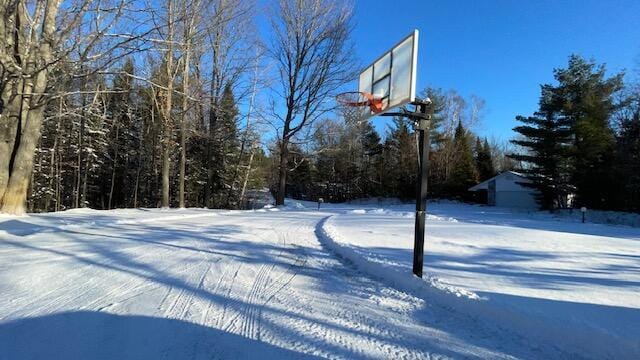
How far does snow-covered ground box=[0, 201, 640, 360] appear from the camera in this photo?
369 cm

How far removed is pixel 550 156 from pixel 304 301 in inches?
1485

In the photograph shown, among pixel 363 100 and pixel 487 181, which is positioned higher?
pixel 487 181

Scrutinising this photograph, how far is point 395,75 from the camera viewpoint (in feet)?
23.6

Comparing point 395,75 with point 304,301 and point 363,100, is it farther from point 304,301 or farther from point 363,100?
point 304,301

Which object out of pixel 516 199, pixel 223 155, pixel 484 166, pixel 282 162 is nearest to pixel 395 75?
pixel 282 162

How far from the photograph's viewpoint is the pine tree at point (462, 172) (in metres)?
51.0

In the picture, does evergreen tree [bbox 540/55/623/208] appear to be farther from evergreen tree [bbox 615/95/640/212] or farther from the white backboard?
the white backboard

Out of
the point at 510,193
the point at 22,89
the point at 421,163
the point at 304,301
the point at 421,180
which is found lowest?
the point at 304,301

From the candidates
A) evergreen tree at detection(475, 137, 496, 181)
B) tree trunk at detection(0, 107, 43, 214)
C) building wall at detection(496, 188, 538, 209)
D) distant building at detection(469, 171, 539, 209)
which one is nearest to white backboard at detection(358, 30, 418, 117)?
tree trunk at detection(0, 107, 43, 214)

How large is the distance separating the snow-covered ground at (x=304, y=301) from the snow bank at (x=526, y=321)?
0.01 metres

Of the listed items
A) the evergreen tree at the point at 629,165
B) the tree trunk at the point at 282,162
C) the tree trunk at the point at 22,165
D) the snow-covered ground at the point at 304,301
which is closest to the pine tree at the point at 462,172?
the evergreen tree at the point at 629,165

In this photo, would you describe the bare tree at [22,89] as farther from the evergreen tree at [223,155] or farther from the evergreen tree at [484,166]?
the evergreen tree at [484,166]

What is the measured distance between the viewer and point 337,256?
8406 mm

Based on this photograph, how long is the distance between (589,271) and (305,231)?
23.9ft
